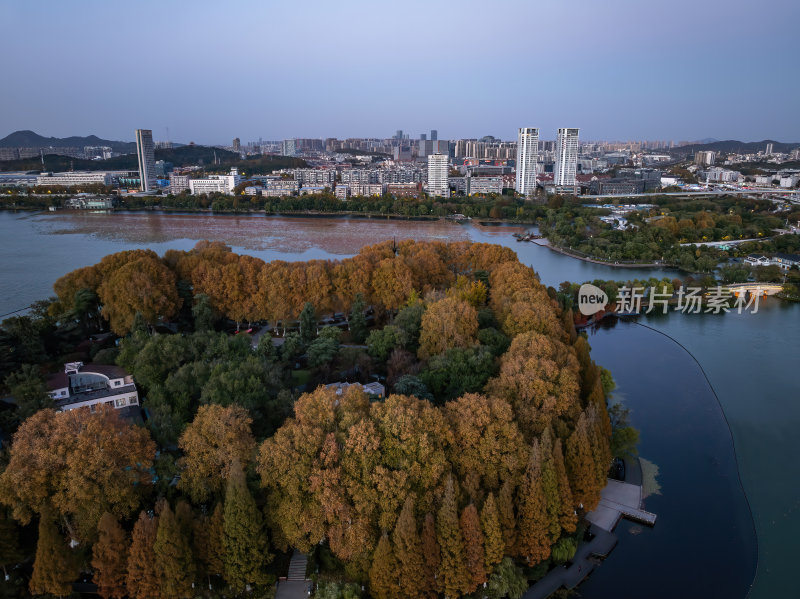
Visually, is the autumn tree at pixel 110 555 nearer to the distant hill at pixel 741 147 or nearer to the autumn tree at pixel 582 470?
the autumn tree at pixel 582 470

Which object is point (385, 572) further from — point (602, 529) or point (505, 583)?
point (602, 529)

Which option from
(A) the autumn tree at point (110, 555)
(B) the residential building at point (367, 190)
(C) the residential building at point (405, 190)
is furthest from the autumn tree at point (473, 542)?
(B) the residential building at point (367, 190)

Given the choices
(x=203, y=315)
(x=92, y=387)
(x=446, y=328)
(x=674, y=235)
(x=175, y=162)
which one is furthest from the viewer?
(x=175, y=162)

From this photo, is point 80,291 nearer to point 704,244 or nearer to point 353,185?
point 704,244

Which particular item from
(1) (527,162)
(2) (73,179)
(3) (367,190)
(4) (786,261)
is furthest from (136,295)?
(2) (73,179)

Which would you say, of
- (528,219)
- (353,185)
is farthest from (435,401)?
(353,185)

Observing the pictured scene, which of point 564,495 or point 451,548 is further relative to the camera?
point 564,495

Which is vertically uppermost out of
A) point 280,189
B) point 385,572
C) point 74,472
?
point 280,189

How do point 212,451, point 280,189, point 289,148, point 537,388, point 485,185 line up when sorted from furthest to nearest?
point 289,148 → point 485,185 → point 280,189 → point 537,388 → point 212,451
